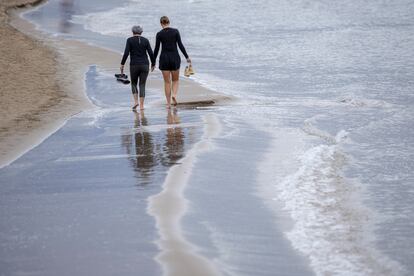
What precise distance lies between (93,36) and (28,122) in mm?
17385

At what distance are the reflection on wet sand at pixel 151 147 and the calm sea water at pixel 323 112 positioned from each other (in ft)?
2.96

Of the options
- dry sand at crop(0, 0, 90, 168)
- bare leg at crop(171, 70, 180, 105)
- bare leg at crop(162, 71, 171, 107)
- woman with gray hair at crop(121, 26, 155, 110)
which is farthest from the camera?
bare leg at crop(171, 70, 180, 105)

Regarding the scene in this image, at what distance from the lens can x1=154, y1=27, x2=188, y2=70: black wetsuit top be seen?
46.2ft

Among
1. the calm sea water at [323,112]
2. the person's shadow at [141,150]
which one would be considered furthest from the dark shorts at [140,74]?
the person's shadow at [141,150]

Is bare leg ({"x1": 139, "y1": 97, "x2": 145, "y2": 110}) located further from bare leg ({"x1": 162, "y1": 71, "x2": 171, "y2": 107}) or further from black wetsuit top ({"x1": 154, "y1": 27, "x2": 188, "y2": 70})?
black wetsuit top ({"x1": 154, "y1": 27, "x2": 188, "y2": 70})

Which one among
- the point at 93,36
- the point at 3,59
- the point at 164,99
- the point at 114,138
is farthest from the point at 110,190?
the point at 93,36

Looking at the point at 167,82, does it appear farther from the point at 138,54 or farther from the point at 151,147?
the point at 151,147

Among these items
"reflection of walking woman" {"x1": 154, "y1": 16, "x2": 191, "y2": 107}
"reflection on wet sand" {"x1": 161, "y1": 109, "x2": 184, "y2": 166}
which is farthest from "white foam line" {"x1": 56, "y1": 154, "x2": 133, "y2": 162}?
"reflection of walking woman" {"x1": 154, "y1": 16, "x2": 191, "y2": 107}

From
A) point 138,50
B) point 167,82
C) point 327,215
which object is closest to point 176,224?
point 327,215

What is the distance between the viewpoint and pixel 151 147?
35.6ft

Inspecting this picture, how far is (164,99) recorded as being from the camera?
51.9ft

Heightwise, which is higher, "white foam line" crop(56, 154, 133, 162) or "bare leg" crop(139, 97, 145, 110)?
"bare leg" crop(139, 97, 145, 110)

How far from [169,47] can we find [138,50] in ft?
1.83

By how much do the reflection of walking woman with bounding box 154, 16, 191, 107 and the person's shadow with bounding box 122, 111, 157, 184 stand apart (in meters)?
1.76
